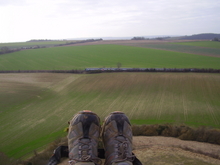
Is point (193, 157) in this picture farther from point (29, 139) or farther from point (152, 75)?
point (152, 75)

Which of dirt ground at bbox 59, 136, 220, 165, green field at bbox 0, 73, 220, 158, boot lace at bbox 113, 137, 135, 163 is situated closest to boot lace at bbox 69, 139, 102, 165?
boot lace at bbox 113, 137, 135, 163

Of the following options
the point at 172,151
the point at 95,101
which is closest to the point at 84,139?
the point at 172,151

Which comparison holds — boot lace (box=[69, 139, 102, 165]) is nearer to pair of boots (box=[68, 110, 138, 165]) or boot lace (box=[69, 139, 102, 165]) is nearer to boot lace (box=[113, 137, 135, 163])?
pair of boots (box=[68, 110, 138, 165])

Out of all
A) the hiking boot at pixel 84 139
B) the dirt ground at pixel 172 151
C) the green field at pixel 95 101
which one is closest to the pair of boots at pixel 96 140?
Result: the hiking boot at pixel 84 139

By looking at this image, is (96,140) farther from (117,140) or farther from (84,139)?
(117,140)

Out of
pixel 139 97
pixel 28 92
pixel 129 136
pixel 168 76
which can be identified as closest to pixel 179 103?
pixel 139 97

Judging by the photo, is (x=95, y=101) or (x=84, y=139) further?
(x=95, y=101)

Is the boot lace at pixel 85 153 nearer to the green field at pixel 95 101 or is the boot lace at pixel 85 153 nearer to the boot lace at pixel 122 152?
the boot lace at pixel 122 152
